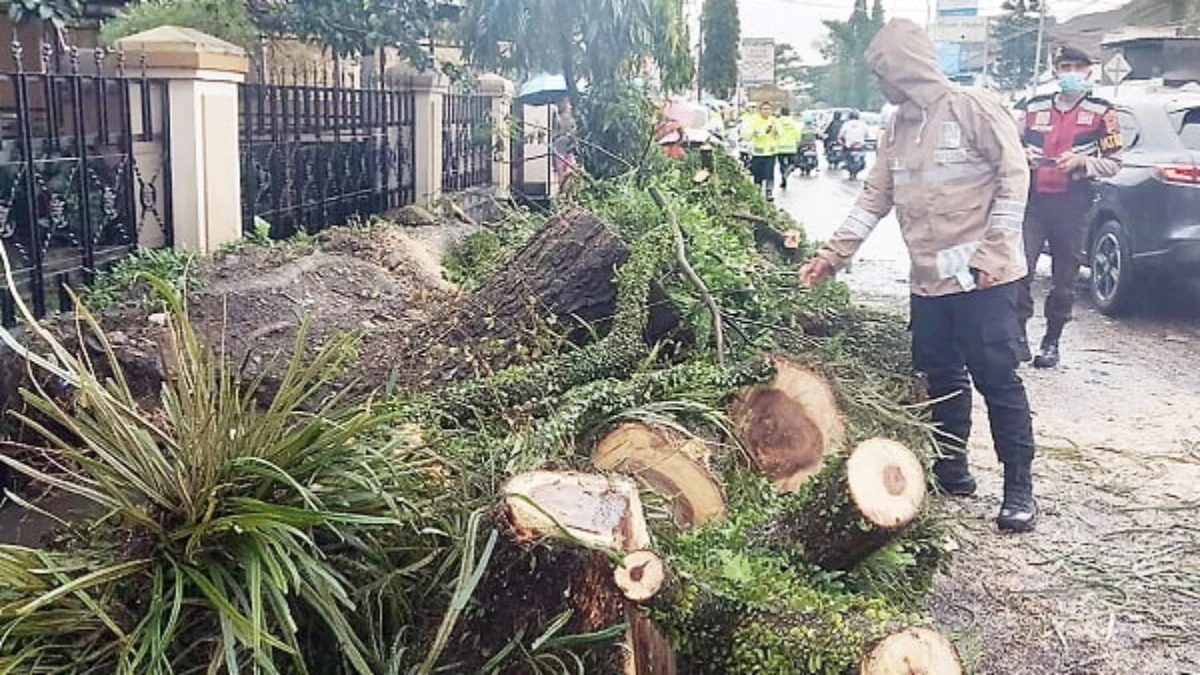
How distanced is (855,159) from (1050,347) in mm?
21552

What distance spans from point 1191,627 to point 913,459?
1.43 meters

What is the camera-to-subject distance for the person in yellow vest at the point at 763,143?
17.4 meters

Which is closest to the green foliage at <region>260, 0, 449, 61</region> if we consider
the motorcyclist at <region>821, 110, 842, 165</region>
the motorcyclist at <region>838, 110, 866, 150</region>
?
the motorcyclist at <region>838, 110, 866, 150</region>

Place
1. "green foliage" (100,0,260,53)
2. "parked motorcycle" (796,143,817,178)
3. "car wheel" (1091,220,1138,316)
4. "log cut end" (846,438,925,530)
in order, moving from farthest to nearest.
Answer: "parked motorcycle" (796,143,817,178)
"green foliage" (100,0,260,53)
"car wheel" (1091,220,1138,316)
"log cut end" (846,438,925,530)

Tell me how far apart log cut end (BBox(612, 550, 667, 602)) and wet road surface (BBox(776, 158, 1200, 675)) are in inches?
45.1

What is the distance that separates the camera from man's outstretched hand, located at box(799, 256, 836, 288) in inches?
196

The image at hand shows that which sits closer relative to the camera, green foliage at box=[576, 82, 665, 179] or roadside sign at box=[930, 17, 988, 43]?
green foliage at box=[576, 82, 665, 179]

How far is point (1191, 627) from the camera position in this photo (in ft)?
12.7

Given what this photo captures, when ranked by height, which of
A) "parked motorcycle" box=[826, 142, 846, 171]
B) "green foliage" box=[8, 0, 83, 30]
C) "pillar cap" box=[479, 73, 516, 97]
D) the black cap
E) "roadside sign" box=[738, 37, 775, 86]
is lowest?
"parked motorcycle" box=[826, 142, 846, 171]

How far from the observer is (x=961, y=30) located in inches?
2045

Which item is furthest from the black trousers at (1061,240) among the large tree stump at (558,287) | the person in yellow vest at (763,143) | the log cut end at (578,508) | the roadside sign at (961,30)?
the roadside sign at (961,30)

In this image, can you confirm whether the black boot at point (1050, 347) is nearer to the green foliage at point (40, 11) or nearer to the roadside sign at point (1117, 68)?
the green foliage at point (40, 11)

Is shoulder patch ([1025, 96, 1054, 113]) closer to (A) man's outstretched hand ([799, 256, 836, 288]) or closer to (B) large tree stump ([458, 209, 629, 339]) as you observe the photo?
(A) man's outstretched hand ([799, 256, 836, 288])

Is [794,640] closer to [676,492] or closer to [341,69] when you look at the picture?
[676,492]
